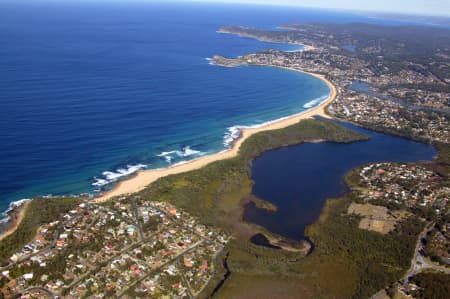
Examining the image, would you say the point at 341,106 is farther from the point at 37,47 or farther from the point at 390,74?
the point at 37,47

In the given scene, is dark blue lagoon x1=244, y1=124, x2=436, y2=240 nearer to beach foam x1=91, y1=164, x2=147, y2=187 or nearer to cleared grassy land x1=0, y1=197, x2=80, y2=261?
beach foam x1=91, y1=164, x2=147, y2=187

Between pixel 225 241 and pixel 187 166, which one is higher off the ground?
pixel 187 166

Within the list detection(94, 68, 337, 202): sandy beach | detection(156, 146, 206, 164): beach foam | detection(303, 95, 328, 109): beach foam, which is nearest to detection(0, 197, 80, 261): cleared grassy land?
detection(94, 68, 337, 202): sandy beach

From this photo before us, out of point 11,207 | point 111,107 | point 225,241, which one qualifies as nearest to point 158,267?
point 225,241

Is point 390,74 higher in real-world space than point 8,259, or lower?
higher

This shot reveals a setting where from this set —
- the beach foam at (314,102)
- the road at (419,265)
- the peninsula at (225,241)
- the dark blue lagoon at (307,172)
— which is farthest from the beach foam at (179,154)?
the beach foam at (314,102)

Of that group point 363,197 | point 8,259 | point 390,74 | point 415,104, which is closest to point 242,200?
point 363,197

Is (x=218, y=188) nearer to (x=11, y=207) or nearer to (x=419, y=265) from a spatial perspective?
(x=11, y=207)
